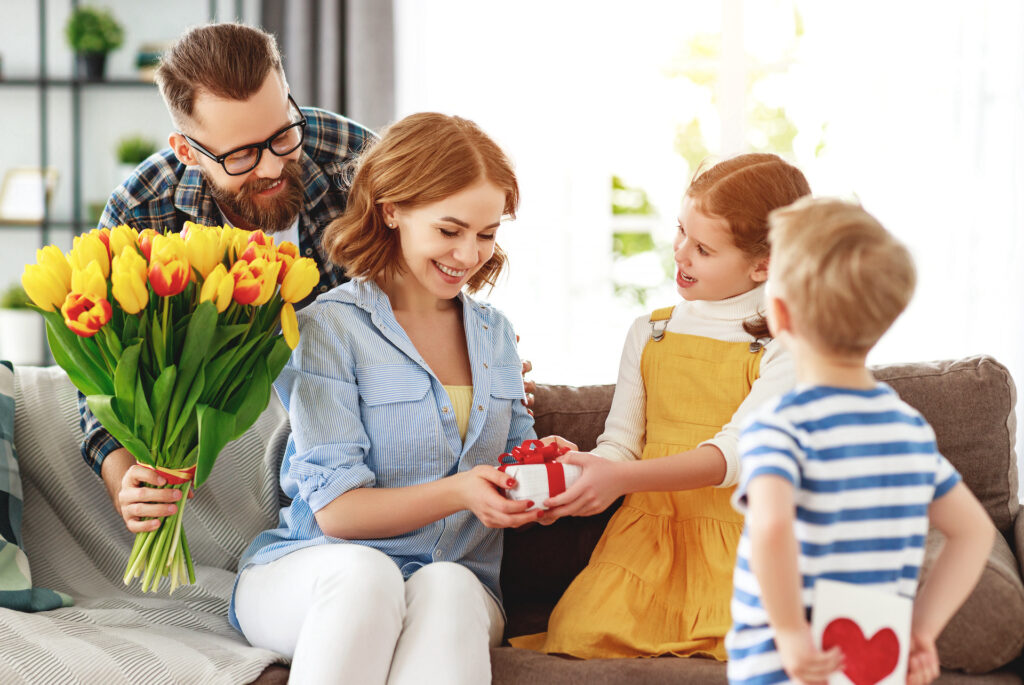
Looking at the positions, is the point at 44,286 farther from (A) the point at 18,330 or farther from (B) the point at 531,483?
(A) the point at 18,330

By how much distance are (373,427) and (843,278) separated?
0.90 metres

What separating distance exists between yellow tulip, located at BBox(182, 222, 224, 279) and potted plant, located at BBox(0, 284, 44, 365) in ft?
8.79

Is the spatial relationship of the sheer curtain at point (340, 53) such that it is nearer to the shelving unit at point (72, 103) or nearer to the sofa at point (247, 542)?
the shelving unit at point (72, 103)

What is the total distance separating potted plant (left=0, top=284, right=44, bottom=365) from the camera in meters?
3.69

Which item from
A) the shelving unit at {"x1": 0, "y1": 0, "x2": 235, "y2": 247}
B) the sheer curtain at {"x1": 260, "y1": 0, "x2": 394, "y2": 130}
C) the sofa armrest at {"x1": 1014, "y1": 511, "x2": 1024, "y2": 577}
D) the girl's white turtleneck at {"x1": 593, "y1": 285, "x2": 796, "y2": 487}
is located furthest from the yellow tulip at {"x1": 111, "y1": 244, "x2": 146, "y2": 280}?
the shelving unit at {"x1": 0, "y1": 0, "x2": 235, "y2": 247}

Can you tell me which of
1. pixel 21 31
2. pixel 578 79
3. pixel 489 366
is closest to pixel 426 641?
pixel 489 366

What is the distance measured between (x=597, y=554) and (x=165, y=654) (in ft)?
2.42

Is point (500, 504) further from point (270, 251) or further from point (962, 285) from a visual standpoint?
point (962, 285)

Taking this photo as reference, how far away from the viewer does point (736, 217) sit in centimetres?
155

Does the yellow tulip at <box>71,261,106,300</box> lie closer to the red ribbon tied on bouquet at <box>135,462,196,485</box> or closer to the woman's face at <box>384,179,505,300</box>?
the red ribbon tied on bouquet at <box>135,462,196,485</box>

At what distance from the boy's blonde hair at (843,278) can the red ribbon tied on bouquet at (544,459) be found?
0.53 meters

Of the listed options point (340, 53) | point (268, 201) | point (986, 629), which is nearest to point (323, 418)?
point (268, 201)

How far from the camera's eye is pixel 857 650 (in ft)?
Result: 3.11

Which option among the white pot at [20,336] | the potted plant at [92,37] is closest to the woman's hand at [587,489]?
the white pot at [20,336]
